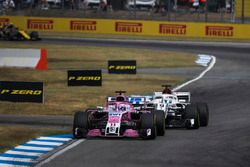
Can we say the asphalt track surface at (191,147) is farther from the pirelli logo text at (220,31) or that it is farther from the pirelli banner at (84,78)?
the pirelli logo text at (220,31)

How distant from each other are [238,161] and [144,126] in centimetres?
363

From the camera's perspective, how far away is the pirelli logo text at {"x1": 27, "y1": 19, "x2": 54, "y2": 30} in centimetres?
6744

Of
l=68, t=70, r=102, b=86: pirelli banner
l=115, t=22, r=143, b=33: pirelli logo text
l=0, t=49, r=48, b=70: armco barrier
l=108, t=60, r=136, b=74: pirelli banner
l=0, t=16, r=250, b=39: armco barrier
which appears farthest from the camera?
l=115, t=22, r=143, b=33: pirelli logo text

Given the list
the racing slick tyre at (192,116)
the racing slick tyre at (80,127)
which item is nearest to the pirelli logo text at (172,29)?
the racing slick tyre at (192,116)

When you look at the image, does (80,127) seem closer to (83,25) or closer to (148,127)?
(148,127)

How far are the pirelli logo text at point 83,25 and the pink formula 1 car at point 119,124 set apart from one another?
47.8m

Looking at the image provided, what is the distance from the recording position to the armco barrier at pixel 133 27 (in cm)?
6162

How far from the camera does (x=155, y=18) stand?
64500 mm

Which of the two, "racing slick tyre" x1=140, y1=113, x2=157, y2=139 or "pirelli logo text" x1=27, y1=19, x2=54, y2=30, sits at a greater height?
"racing slick tyre" x1=140, y1=113, x2=157, y2=139

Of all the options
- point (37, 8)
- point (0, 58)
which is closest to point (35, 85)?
point (0, 58)

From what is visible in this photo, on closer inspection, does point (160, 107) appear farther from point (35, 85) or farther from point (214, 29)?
point (214, 29)

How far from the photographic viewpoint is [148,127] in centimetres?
1802

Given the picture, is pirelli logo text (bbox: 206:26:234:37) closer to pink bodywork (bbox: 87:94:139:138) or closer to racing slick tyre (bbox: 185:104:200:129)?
racing slick tyre (bbox: 185:104:200:129)

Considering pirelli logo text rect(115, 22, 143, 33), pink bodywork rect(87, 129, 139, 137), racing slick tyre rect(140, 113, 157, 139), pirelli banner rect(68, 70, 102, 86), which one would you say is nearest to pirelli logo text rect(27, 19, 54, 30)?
pirelli logo text rect(115, 22, 143, 33)
